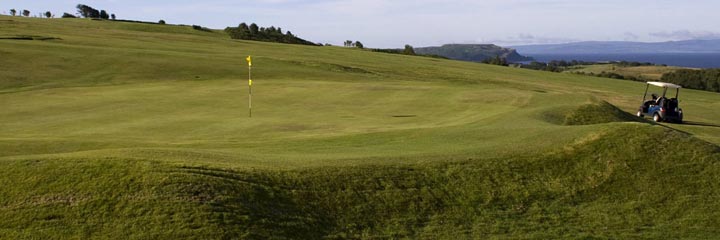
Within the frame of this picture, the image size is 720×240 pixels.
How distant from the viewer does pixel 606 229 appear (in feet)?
46.0

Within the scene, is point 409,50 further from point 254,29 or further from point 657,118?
point 657,118

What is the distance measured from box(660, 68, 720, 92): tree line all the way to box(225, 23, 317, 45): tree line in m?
78.1

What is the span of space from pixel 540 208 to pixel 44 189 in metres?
10.1

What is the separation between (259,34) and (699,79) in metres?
91.0

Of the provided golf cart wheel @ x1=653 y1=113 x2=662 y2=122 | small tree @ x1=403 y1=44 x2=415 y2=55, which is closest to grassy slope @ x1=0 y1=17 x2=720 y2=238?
golf cart wheel @ x1=653 y1=113 x2=662 y2=122

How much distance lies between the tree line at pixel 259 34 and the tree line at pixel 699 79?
7810cm

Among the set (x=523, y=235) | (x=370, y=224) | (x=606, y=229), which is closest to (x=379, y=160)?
(x=370, y=224)

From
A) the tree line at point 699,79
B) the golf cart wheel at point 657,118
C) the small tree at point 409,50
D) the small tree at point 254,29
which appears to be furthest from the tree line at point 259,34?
the golf cart wheel at point 657,118

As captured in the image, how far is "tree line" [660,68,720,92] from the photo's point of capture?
105 metres

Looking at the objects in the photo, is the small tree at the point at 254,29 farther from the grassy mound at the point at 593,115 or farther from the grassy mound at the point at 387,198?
the grassy mound at the point at 387,198

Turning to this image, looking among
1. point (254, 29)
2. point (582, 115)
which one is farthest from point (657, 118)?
point (254, 29)

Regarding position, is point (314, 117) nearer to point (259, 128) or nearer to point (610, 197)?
point (259, 128)

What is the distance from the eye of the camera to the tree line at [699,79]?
4122 inches

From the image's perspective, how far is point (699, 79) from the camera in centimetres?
10812
